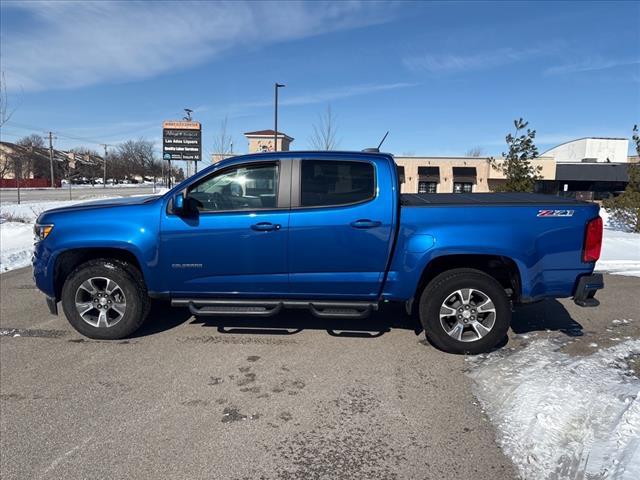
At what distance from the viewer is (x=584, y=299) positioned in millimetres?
4078

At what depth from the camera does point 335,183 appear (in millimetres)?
4359

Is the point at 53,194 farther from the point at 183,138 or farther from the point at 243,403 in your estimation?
the point at 243,403

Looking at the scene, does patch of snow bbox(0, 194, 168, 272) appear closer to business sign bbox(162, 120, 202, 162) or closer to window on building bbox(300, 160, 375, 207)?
window on building bbox(300, 160, 375, 207)

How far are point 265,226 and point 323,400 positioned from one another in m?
1.72

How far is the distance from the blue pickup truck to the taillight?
0.03 feet

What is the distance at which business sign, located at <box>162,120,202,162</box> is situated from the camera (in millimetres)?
29203

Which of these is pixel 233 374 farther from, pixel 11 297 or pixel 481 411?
pixel 11 297

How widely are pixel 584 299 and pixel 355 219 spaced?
231 centimetres

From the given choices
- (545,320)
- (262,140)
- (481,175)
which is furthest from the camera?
(481,175)

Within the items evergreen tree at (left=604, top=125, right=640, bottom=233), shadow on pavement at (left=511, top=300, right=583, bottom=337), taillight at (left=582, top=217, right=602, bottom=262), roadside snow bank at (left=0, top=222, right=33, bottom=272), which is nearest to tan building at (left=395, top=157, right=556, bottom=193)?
evergreen tree at (left=604, top=125, right=640, bottom=233)

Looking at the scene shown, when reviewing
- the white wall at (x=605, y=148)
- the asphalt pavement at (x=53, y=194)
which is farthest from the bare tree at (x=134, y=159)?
the white wall at (x=605, y=148)

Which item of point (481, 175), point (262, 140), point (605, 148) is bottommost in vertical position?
point (481, 175)

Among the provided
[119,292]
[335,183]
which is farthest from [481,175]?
[119,292]

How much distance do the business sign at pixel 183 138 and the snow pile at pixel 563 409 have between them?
28.2 metres
